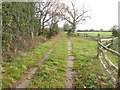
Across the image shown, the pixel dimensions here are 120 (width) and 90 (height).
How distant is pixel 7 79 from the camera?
10.9ft

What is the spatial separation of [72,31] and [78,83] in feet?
94.0

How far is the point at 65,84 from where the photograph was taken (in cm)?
329

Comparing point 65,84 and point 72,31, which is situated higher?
point 72,31

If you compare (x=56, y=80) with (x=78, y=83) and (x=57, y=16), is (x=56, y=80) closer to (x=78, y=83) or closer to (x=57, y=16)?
(x=78, y=83)

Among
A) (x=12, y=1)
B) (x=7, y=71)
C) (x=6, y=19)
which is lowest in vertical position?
(x=7, y=71)

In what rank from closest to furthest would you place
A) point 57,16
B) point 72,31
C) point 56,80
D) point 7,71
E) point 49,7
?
point 56,80
point 7,71
point 49,7
point 57,16
point 72,31

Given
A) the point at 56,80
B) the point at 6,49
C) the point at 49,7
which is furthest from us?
the point at 49,7

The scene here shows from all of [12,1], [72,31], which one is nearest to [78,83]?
[12,1]

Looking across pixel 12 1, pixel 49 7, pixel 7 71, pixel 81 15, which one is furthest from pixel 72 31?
pixel 7 71

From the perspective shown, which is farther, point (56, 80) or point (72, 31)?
point (72, 31)

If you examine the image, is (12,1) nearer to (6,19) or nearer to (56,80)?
(6,19)

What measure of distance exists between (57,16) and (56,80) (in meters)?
17.8

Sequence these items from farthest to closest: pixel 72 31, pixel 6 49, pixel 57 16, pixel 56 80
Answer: pixel 72 31 → pixel 57 16 → pixel 6 49 → pixel 56 80

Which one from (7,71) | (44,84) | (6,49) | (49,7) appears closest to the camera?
(44,84)
